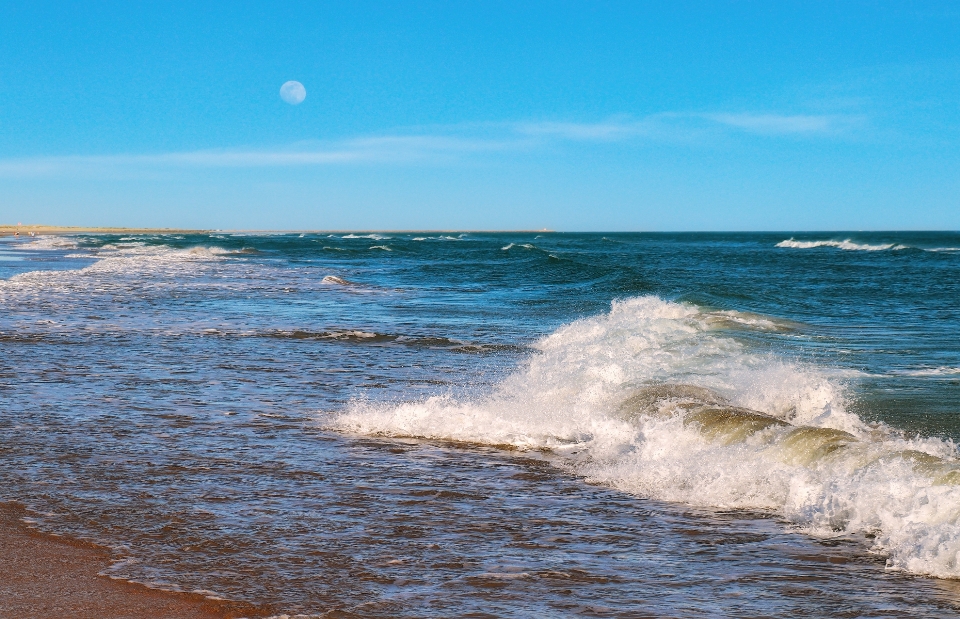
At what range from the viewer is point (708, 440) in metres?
7.47

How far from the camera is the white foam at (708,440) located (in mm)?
5559

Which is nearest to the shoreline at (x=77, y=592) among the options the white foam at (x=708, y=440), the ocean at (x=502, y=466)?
the ocean at (x=502, y=466)

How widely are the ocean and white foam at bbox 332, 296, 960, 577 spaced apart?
24 millimetres

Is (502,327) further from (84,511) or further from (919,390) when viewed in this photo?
(84,511)

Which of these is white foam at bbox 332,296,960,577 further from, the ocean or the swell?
the swell

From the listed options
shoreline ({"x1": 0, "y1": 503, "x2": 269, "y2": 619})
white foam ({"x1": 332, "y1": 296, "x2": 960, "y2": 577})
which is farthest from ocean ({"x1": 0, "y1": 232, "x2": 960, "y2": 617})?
shoreline ({"x1": 0, "y1": 503, "x2": 269, "y2": 619})

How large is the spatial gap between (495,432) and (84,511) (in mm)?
3563

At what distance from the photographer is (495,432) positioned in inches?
321

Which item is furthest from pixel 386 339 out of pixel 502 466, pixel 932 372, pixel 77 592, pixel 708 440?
pixel 77 592

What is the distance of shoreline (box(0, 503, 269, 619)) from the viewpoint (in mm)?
4164

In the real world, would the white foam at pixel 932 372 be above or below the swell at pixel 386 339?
above

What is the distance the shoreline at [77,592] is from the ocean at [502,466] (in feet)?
0.46

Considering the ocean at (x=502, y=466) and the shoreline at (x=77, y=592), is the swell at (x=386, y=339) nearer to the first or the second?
the ocean at (x=502, y=466)

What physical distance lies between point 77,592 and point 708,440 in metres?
4.82
